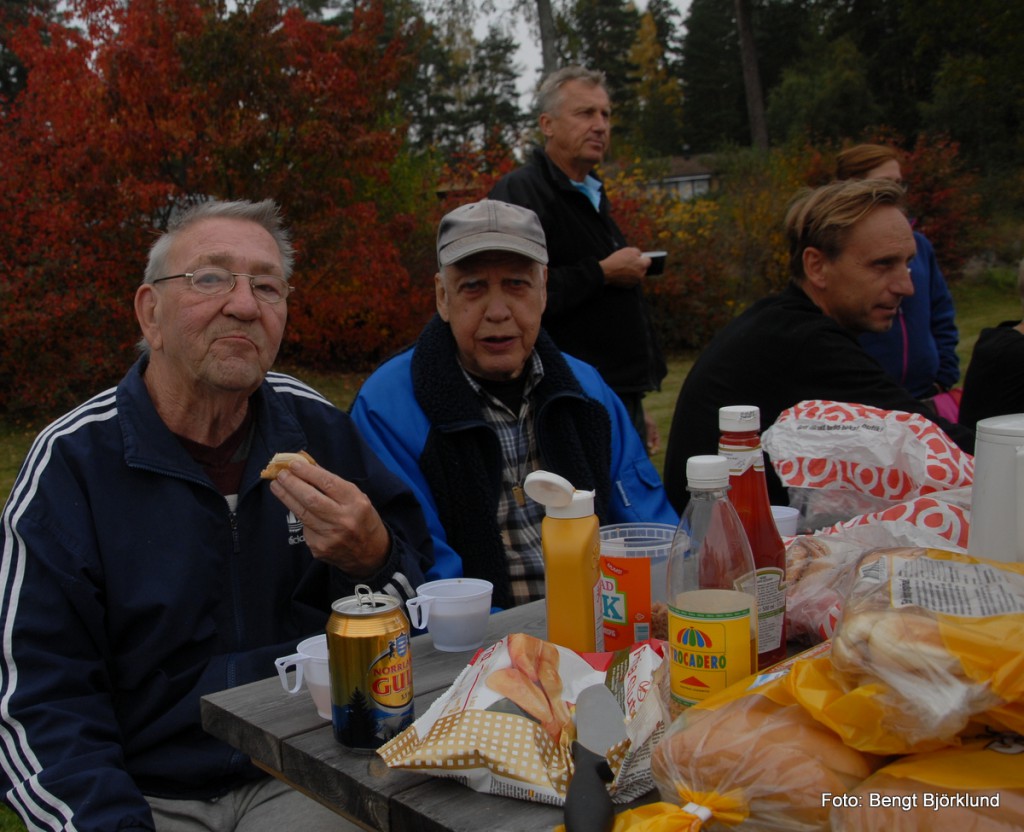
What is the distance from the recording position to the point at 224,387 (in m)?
2.19

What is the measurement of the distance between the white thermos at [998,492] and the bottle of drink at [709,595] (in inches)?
13.9

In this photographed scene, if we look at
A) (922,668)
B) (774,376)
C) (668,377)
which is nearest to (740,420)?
(922,668)

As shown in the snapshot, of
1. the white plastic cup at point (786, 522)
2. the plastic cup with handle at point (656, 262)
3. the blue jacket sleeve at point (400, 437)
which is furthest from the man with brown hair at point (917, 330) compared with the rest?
the blue jacket sleeve at point (400, 437)

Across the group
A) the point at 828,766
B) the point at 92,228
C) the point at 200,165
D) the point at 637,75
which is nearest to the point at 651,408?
the point at 200,165

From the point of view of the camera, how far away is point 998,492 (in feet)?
4.51

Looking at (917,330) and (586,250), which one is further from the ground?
(586,250)

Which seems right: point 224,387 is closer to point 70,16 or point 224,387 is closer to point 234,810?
point 234,810

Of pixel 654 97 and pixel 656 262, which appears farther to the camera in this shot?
pixel 654 97

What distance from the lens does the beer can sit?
53.6 inches

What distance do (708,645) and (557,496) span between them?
393 millimetres

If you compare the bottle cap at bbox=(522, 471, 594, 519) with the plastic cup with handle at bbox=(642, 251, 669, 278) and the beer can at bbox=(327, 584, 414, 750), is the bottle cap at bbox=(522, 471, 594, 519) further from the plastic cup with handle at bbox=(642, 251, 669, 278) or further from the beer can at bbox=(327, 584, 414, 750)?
the plastic cup with handle at bbox=(642, 251, 669, 278)

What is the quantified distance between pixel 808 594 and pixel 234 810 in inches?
50.4

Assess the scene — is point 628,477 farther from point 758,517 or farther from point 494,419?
point 758,517

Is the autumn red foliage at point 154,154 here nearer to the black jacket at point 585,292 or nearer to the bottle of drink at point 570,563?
the black jacket at point 585,292
